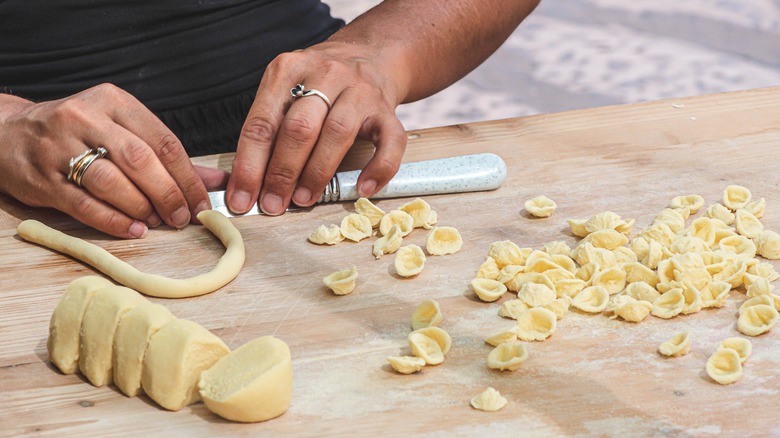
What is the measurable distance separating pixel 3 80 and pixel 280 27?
582 millimetres

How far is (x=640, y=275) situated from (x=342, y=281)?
42cm

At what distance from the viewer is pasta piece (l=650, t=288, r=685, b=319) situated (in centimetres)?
118

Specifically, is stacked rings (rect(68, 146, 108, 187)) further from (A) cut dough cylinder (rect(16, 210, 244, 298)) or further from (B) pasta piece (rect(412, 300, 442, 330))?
(B) pasta piece (rect(412, 300, 442, 330))

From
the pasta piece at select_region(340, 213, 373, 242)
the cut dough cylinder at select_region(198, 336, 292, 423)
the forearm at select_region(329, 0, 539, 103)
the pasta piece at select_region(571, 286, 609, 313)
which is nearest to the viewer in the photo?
the cut dough cylinder at select_region(198, 336, 292, 423)

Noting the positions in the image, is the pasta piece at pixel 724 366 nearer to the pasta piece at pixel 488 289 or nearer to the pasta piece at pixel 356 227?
the pasta piece at pixel 488 289

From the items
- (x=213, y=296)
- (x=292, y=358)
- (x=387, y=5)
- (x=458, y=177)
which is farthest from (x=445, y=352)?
(x=387, y=5)

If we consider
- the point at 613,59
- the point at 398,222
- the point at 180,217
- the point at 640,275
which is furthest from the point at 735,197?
the point at 613,59

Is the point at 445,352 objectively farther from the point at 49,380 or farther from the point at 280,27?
the point at 280,27

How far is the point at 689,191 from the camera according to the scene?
1.53 metres

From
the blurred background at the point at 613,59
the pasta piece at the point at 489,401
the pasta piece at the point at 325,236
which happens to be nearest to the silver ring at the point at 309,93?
the pasta piece at the point at 325,236

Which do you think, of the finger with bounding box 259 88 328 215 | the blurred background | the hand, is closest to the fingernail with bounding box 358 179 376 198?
the hand

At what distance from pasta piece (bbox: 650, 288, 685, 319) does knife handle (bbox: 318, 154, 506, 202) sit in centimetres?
41

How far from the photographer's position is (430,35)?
6.01 ft

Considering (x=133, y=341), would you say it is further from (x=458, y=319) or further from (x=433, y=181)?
(x=433, y=181)
